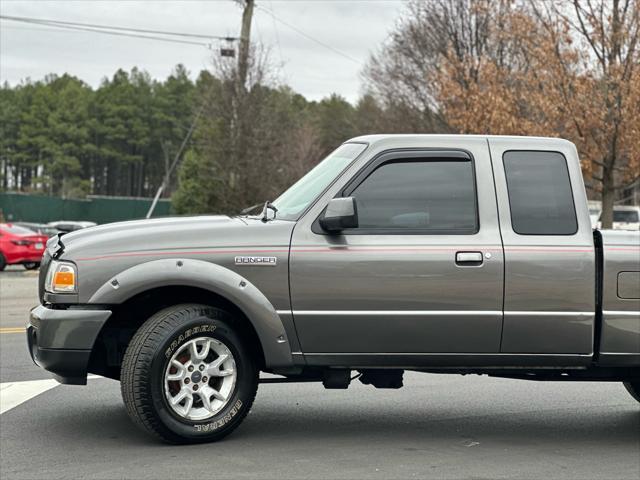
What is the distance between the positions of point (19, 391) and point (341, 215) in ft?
11.6

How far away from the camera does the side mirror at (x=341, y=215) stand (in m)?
6.10

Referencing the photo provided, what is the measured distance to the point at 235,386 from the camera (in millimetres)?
6297

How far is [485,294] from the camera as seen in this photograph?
6281mm

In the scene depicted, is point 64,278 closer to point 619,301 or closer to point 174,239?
point 174,239

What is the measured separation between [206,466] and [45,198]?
6418 cm

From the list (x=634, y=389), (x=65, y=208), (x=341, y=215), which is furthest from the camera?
(x=65, y=208)

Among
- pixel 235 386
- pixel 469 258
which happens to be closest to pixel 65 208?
pixel 235 386

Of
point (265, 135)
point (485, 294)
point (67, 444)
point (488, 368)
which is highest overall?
point (265, 135)

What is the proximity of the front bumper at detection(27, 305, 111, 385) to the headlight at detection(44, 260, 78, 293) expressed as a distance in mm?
130

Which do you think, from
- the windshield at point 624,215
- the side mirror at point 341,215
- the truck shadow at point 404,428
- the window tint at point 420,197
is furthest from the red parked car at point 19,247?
the windshield at point 624,215

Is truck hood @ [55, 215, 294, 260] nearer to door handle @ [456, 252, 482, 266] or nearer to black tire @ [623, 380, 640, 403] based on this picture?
door handle @ [456, 252, 482, 266]

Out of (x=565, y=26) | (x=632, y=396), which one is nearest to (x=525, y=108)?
(x=565, y=26)

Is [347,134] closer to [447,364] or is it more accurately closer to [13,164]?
[447,364]

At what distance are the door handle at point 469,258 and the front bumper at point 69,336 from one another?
2199 millimetres
